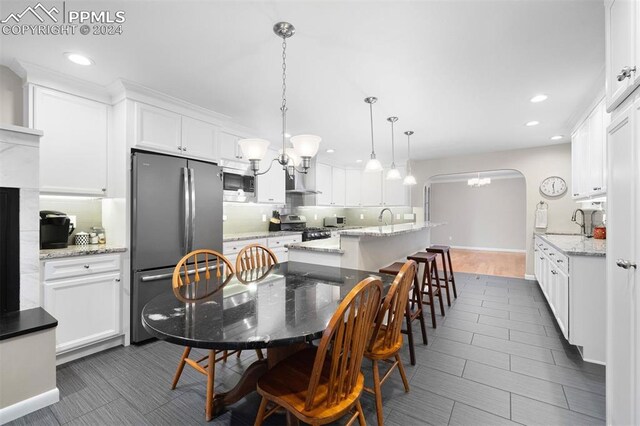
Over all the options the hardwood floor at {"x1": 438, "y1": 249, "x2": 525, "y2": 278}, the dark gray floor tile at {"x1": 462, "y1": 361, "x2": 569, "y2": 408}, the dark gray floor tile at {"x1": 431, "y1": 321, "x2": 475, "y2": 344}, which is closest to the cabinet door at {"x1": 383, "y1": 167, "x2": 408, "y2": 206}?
the hardwood floor at {"x1": 438, "y1": 249, "x2": 525, "y2": 278}

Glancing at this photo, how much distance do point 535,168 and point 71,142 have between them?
260 inches

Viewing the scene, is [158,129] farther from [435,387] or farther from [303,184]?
[435,387]

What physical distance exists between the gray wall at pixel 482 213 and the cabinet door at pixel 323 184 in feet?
16.2

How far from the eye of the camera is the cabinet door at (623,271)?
1.16m

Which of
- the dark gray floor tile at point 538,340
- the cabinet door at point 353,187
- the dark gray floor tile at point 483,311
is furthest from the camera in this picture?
the cabinet door at point 353,187

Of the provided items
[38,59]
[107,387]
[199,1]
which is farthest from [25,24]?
[107,387]

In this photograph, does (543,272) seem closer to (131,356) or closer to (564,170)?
(564,170)

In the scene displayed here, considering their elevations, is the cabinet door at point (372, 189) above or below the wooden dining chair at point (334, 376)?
above

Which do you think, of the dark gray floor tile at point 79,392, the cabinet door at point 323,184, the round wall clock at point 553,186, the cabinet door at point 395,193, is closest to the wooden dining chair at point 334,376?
the dark gray floor tile at point 79,392

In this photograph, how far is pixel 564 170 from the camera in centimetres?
480

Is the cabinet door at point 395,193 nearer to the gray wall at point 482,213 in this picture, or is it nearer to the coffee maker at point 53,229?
the gray wall at point 482,213

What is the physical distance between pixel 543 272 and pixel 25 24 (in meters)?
5.73

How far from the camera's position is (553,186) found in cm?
486

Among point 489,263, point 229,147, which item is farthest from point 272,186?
point 489,263
